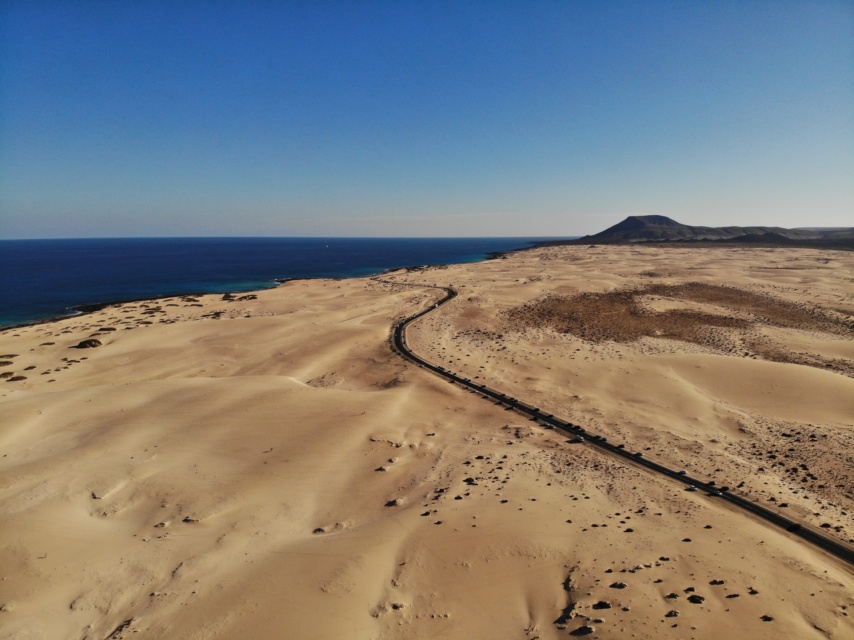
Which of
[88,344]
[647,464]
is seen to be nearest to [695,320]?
[647,464]

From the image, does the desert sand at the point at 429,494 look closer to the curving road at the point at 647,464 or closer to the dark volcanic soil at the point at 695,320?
the curving road at the point at 647,464

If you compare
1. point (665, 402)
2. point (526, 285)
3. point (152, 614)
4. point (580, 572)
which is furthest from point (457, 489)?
point (526, 285)

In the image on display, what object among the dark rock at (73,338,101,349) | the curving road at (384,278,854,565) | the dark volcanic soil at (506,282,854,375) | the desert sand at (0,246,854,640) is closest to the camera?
the desert sand at (0,246,854,640)

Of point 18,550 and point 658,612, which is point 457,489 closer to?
point 658,612

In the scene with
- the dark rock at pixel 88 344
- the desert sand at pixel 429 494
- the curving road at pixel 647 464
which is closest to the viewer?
the desert sand at pixel 429 494

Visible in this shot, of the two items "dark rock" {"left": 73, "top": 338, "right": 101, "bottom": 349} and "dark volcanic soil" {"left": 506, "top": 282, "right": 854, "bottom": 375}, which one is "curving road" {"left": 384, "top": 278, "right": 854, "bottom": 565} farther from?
"dark rock" {"left": 73, "top": 338, "right": 101, "bottom": 349}

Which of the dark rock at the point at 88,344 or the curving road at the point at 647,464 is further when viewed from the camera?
the dark rock at the point at 88,344

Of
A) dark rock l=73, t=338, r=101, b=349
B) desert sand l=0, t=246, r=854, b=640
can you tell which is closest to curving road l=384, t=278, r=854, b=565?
desert sand l=0, t=246, r=854, b=640

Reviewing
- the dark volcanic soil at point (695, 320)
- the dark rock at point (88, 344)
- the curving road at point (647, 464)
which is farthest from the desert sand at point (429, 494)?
the dark rock at point (88, 344)
